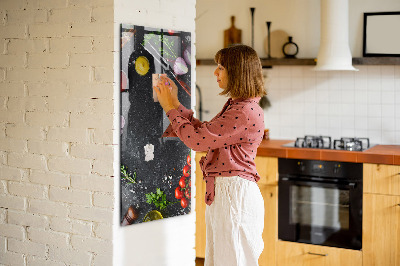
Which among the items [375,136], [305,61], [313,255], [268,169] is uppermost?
[305,61]

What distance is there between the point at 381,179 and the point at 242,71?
65.8 inches

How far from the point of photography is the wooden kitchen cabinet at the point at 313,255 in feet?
13.1

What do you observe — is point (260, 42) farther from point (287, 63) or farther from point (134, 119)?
point (134, 119)

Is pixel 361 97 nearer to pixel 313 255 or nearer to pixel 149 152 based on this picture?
pixel 313 255

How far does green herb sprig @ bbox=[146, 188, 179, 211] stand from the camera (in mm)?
2952

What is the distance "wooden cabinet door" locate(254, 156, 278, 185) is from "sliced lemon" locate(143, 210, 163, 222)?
53.4 inches

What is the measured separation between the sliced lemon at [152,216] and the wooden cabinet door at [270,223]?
1.38 meters

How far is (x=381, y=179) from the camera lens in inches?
151

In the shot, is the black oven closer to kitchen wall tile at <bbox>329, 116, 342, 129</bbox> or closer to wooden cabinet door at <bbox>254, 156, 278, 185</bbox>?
wooden cabinet door at <bbox>254, 156, 278, 185</bbox>

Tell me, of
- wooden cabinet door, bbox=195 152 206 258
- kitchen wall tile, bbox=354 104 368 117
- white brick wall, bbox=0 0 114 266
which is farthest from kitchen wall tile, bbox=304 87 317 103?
white brick wall, bbox=0 0 114 266

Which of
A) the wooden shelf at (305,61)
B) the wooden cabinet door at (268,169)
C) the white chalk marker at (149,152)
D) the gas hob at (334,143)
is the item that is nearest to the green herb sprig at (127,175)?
the white chalk marker at (149,152)

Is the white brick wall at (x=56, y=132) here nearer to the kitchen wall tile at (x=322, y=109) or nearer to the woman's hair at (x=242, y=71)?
the woman's hair at (x=242, y=71)

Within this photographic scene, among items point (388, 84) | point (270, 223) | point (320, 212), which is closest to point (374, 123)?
point (388, 84)

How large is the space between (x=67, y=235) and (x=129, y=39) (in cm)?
102
